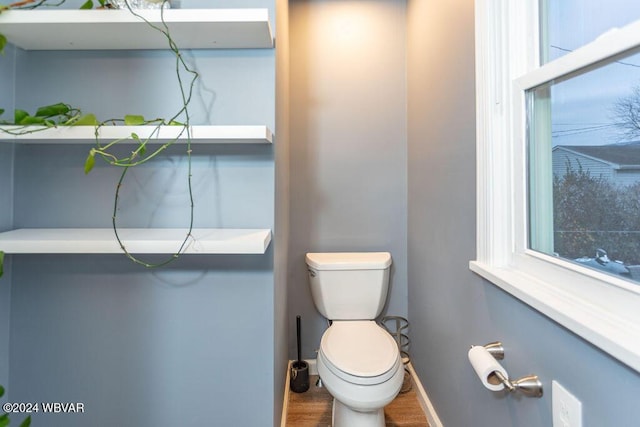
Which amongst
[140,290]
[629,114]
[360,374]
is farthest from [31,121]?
[629,114]

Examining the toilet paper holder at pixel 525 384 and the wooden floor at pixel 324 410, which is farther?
the wooden floor at pixel 324 410

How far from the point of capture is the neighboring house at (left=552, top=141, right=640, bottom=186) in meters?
0.63

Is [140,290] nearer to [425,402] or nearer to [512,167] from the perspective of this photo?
[512,167]

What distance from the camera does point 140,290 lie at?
116 cm

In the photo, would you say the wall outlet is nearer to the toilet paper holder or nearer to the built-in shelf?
the toilet paper holder

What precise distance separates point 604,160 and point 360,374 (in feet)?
3.31

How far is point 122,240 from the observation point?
96 centimetres

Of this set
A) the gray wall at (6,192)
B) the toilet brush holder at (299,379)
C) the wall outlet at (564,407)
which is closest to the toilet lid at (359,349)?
the toilet brush holder at (299,379)

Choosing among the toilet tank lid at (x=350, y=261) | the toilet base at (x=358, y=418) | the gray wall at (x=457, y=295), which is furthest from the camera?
the toilet tank lid at (x=350, y=261)

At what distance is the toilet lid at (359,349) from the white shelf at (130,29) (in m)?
1.23

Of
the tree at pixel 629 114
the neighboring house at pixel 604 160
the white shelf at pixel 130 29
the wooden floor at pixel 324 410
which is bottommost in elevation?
the wooden floor at pixel 324 410

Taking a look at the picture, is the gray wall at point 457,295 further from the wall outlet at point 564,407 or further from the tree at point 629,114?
the tree at point 629,114

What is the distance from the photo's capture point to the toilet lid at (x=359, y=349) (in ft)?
4.17

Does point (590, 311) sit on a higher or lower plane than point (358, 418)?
higher
